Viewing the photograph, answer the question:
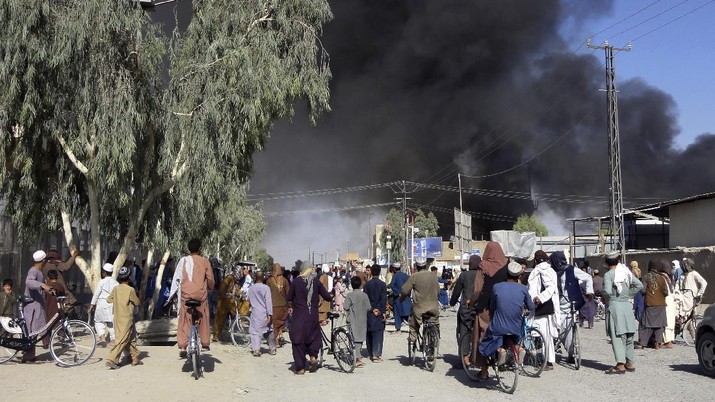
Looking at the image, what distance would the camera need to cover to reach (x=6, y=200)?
17.4 meters

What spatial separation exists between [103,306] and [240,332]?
407 cm

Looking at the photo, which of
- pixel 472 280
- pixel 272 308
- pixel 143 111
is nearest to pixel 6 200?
pixel 143 111

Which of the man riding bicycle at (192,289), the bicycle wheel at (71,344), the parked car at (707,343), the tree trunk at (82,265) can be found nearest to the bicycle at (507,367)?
the parked car at (707,343)

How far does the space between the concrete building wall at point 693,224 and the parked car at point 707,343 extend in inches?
969

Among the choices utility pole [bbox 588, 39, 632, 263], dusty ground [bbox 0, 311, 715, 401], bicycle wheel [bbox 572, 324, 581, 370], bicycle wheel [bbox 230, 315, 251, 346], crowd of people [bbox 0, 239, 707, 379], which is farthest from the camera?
utility pole [bbox 588, 39, 632, 263]

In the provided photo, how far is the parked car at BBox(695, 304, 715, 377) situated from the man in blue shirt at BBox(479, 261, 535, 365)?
307 centimetres

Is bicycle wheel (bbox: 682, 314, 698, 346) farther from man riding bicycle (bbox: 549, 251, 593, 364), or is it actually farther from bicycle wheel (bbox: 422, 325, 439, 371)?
bicycle wheel (bbox: 422, 325, 439, 371)

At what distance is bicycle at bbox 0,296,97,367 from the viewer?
11234 mm

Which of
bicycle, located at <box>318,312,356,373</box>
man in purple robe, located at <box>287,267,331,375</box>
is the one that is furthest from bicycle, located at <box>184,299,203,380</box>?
bicycle, located at <box>318,312,356,373</box>

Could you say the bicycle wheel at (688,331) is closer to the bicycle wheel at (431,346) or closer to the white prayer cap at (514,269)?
the bicycle wheel at (431,346)

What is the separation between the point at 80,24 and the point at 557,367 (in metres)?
10.0

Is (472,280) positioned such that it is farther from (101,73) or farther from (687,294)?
(101,73)

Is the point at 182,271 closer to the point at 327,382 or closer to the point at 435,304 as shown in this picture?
the point at 327,382

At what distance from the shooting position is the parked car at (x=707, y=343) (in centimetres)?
1070
